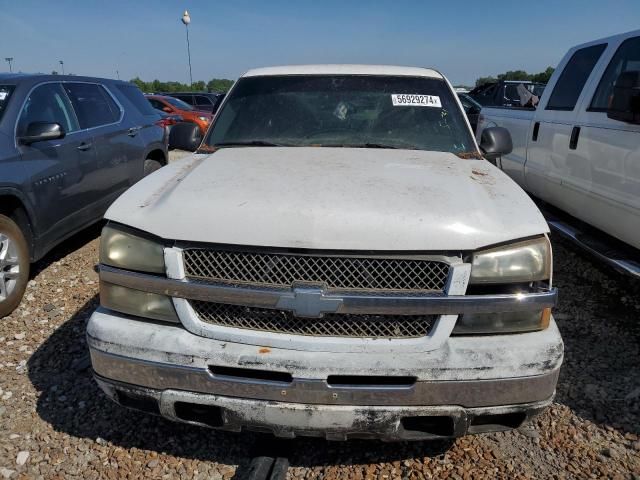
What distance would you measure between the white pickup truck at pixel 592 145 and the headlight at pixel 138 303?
2888 millimetres

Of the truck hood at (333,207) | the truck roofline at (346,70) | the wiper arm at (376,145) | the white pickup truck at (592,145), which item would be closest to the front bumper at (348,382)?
the truck hood at (333,207)

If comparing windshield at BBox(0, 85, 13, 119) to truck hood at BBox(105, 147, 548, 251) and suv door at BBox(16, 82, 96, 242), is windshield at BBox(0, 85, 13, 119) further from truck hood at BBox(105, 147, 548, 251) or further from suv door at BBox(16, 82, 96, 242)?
truck hood at BBox(105, 147, 548, 251)

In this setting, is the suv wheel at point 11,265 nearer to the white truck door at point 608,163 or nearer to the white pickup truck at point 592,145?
the white pickup truck at point 592,145

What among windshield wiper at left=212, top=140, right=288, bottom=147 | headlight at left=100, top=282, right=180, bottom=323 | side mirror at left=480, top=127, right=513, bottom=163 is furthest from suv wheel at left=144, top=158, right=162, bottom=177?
headlight at left=100, top=282, right=180, bottom=323

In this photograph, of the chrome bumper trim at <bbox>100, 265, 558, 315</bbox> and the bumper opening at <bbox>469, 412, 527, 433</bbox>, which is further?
the bumper opening at <bbox>469, 412, 527, 433</bbox>

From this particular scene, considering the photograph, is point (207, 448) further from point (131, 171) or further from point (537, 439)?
point (131, 171)

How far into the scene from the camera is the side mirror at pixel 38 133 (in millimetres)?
3959

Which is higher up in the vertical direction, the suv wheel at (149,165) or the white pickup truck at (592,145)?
the white pickup truck at (592,145)

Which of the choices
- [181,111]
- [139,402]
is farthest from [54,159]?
[181,111]

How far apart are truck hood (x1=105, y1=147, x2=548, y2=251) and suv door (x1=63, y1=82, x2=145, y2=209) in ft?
9.22

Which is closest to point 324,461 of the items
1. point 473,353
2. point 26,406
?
point 473,353

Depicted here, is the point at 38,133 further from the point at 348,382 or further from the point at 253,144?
the point at 348,382

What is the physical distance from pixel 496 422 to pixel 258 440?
3.76 ft

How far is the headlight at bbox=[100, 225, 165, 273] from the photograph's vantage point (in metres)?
2.05
